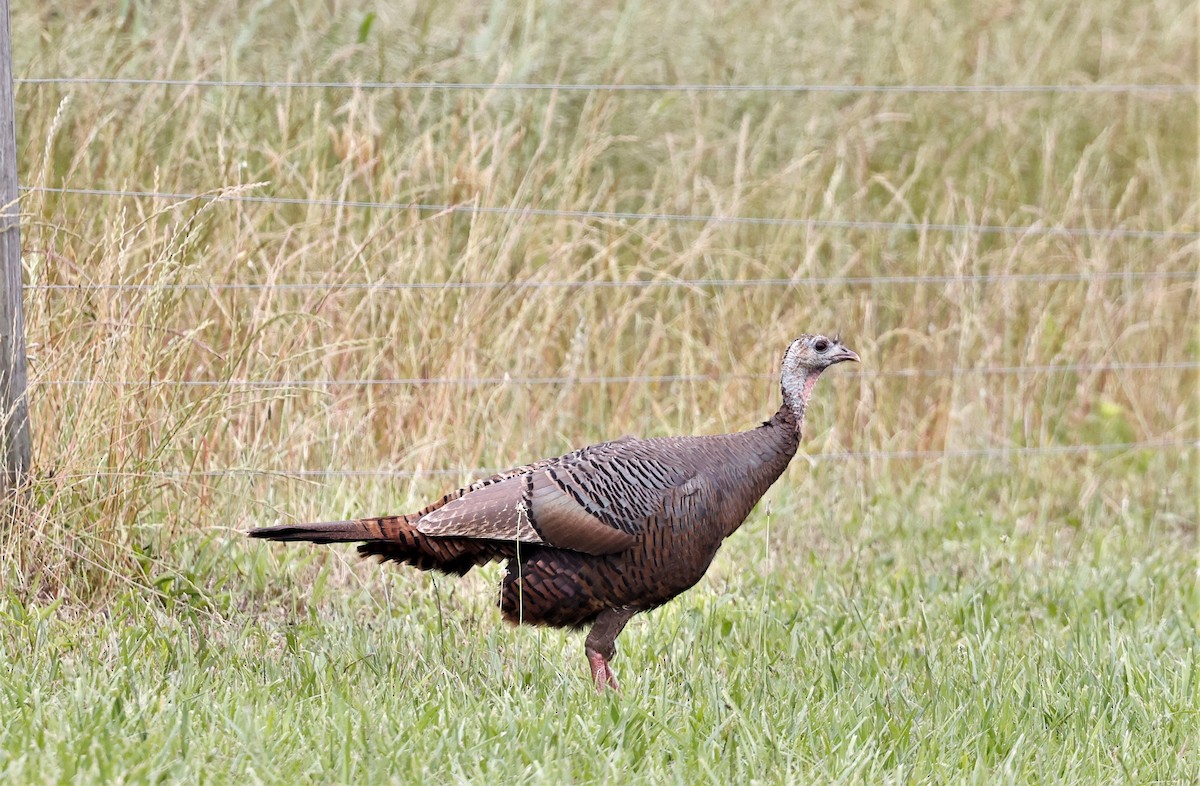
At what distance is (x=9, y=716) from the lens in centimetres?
316

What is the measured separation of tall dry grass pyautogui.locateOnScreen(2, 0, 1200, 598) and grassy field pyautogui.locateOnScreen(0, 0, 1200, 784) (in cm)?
3

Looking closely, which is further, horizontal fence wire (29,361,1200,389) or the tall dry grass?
horizontal fence wire (29,361,1200,389)

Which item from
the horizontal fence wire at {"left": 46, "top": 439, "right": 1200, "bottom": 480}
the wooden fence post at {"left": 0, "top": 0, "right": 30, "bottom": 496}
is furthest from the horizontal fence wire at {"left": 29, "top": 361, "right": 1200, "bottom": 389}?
the wooden fence post at {"left": 0, "top": 0, "right": 30, "bottom": 496}

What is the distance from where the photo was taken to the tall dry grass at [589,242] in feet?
16.1

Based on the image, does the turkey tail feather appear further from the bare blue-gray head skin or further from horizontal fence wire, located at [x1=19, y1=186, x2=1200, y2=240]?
horizontal fence wire, located at [x1=19, y1=186, x2=1200, y2=240]

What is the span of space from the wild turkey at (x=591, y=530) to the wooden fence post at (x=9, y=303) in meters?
0.90

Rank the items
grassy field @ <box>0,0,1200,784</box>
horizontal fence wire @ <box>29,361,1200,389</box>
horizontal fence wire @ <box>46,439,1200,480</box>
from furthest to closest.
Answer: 1. horizontal fence wire @ <box>29,361,1200,389</box>
2. horizontal fence wire @ <box>46,439,1200,480</box>
3. grassy field @ <box>0,0,1200,784</box>

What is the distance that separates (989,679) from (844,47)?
4073 millimetres

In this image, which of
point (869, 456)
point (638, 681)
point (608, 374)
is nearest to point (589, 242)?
point (608, 374)

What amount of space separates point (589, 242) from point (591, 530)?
2.30 m

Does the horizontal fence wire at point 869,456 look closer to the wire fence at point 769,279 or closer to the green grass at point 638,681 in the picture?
the wire fence at point 769,279

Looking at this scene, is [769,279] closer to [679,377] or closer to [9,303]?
[679,377]

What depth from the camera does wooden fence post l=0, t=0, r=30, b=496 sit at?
13.2 ft

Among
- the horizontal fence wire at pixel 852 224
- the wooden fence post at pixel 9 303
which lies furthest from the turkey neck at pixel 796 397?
the wooden fence post at pixel 9 303
